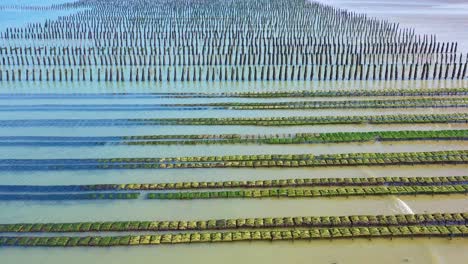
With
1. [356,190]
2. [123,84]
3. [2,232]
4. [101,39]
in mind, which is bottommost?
[2,232]

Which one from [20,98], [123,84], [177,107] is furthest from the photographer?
[123,84]

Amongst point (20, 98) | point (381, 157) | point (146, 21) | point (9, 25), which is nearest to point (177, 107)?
point (20, 98)

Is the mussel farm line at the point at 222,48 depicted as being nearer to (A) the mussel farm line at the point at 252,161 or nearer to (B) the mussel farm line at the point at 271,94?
(B) the mussel farm line at the point at 271,94

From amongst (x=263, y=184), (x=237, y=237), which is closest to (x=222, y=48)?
(x=263, y=184)

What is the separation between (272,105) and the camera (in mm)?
25047

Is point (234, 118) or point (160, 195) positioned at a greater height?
point (234, 118)

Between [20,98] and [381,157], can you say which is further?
[20,98]

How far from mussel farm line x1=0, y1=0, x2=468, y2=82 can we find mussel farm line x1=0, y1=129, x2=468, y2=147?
30.8 ft

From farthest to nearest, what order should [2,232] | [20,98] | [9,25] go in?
[9,25] < [20,98] < [2,232]

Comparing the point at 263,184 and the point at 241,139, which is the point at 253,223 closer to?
the point at 263,184

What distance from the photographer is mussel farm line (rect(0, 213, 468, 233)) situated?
555 inches

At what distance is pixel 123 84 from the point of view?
96.4ft

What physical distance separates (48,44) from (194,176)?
1106 inches

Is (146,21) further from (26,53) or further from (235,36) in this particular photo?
(26,53)
